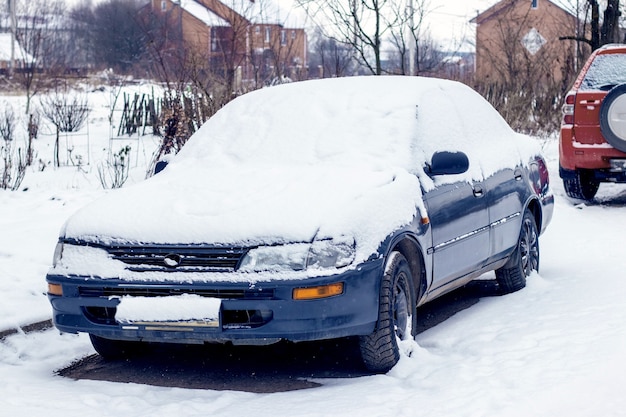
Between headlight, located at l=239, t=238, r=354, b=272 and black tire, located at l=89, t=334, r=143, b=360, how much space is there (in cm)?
127

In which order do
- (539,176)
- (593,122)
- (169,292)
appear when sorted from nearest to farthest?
(169,292)
(539,176)
(593,122)

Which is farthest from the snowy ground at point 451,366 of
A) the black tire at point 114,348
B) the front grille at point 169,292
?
the front grille at point 169,292

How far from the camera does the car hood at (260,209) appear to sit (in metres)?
4.99

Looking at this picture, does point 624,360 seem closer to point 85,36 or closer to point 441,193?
Answer: point 441,193

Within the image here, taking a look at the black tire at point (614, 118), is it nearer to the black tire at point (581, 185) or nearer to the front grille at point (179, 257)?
the black tire at point (581, 185)

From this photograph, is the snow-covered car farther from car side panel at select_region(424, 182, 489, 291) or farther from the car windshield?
the car windshield

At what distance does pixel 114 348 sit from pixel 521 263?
3.19 m

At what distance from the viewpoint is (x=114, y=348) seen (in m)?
5.82

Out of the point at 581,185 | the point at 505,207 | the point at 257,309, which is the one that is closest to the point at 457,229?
the point at 505,207

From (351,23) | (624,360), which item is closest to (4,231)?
(624,360)

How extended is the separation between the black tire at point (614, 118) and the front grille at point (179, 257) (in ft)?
21.4

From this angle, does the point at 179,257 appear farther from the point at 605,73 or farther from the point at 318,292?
the point at 605,73

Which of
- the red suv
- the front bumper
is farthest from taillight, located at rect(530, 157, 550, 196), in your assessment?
the front bumper

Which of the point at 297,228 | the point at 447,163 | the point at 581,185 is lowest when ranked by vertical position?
the point at 581,185
